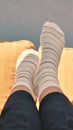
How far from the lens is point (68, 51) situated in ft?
5.14

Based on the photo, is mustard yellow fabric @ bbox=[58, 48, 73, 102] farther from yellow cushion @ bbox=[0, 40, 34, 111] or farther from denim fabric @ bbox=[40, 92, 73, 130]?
denim fabric @ bbox=[40, 92, 73, 130]

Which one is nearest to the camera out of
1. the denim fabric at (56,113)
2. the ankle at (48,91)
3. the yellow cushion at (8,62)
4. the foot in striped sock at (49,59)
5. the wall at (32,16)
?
the denim fabric at (56,113)

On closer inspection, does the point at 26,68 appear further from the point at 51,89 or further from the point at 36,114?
the point at 36,114

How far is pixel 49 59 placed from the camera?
127 cm

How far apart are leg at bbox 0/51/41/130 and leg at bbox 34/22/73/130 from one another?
0.12ft

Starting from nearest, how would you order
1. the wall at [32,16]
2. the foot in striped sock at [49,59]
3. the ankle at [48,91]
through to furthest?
the ankle at [48,91] → the foot in striped sock at [49,59] → the wall at [32,16]

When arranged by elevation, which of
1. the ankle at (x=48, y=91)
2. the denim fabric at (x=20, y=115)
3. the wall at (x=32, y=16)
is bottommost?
the denim fabric at (x=20, y=115)

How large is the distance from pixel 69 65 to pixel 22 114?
2.24 feet

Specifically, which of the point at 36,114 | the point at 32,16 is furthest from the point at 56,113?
the point at 32,16

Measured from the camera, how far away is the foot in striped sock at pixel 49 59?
43.4 inches

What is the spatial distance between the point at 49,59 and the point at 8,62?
10.9 inches

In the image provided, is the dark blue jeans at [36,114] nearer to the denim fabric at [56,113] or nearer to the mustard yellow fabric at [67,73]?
the denim fabric at [56,113]

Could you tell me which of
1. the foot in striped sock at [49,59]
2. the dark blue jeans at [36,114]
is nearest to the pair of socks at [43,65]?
the foot in striped sock at [49,59]

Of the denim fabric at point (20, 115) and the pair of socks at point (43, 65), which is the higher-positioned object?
the pair of socks at point (43, 65)
